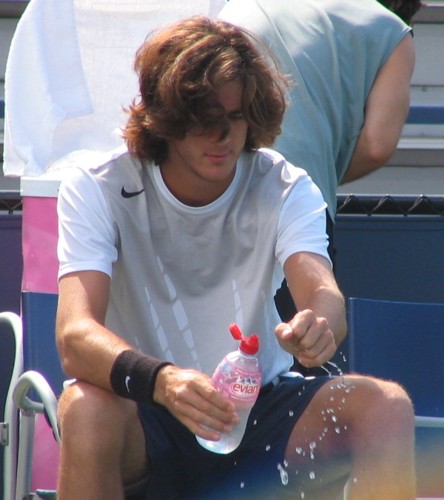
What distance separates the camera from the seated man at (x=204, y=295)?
2520mm

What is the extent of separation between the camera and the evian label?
2.39m

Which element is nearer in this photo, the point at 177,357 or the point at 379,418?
the point at 379,418

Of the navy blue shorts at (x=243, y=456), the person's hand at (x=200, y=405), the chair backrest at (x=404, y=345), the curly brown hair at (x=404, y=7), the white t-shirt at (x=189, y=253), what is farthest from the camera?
the curly brown hair at (x=404, y=7)

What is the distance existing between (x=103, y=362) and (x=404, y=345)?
40.9 inches

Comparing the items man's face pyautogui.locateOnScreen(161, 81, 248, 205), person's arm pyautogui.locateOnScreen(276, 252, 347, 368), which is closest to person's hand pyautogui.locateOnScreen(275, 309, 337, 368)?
person's arm pyautogui.locateOnScreen(276, 252, 347, 368)

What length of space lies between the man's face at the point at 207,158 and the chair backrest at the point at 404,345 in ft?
1.78

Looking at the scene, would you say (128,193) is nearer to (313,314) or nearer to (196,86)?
(196,86)

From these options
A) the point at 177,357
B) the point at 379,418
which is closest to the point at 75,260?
the point at 177,357

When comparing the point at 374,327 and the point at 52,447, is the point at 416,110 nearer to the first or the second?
the point at 374,327

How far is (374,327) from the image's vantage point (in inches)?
126

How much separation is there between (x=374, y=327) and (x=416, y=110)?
194 centimetres

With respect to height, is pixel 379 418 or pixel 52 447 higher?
pixel 379 418

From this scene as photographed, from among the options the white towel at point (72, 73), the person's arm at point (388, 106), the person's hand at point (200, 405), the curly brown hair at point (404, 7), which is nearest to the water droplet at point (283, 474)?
the person's hand at point (200, 405)

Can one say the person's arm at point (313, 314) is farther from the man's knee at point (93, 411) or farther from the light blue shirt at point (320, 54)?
the light blue shirt at point (320, 54)
